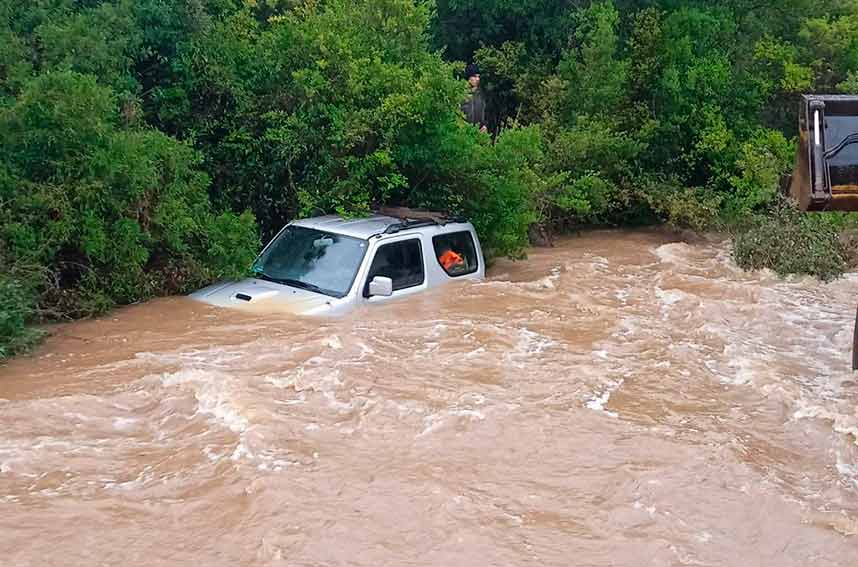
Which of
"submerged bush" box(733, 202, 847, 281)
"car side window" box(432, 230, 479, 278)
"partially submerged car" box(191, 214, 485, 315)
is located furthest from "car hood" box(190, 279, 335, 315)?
"submerged bush" box(733, 202, 847, 281)

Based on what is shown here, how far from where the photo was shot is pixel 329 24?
1144 centimetres

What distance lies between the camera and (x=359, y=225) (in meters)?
9.67

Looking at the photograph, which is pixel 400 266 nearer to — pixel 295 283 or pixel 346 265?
pixel 346 265

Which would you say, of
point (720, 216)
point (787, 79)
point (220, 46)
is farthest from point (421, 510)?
point (787, 79)

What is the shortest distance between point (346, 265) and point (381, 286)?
56 cm

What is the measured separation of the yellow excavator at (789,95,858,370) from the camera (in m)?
6.93

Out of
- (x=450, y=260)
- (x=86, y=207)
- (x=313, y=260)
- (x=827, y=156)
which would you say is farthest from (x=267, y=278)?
(x=827, y=156)

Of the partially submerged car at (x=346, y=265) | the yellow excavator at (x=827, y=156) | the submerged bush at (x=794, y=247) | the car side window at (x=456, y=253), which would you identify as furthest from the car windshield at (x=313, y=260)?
the submerged bush at (x=794, y=247)

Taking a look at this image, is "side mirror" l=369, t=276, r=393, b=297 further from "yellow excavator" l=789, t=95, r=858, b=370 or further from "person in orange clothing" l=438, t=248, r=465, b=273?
"yellow excavator" l=789, t=95, r=858, b=370

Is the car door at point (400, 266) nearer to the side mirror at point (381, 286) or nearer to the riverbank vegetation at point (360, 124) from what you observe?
the side mirror at point (381, 286)

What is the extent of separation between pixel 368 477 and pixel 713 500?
80.1 inches

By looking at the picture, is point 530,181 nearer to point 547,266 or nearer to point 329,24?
point 547,266

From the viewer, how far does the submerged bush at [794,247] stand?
1289cm

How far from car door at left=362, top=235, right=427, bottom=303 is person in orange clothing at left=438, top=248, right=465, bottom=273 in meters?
0.35
